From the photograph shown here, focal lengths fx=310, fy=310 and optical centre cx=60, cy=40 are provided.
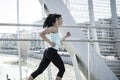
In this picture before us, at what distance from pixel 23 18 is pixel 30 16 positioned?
0.44 meters

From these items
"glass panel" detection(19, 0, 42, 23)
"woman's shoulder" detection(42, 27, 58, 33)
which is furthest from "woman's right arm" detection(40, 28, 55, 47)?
"glass panel" detection(19, 0, 42, 23)

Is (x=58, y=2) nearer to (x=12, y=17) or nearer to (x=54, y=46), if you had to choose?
(x=12, y=17)

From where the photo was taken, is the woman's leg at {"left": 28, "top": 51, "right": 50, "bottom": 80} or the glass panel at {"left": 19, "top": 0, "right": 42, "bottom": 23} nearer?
the woman's leg at {"left": 28, "top": 51, "right": 50, "bottom": 80}

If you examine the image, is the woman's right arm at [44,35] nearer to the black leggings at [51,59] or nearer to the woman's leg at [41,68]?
the black leggings at [51,59]

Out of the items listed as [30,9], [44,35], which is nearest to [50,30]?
[44,35]

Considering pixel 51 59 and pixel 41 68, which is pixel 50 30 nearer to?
pixel 51 59

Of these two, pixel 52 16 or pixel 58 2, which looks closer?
pixel 52 16

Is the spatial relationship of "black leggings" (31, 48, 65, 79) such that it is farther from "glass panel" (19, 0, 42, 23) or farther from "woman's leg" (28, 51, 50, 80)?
"glass panel" (19, 0, 42, 23)

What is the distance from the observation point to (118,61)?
636 centimetres

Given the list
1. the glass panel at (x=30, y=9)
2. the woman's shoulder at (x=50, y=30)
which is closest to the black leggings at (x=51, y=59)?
the woman's shoulder at (x=50, y=30)

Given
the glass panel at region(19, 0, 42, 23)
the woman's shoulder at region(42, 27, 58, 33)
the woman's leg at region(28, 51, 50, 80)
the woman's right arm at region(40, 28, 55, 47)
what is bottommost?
the woman's leg at region(28, 51, 50, 80)

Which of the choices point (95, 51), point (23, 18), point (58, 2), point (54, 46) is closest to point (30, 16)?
point (23, 18)

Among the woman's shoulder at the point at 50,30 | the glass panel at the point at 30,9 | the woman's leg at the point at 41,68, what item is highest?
the glass panel at the point at 30,9

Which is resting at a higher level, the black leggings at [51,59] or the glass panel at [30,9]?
the glass panel at [30,9]
